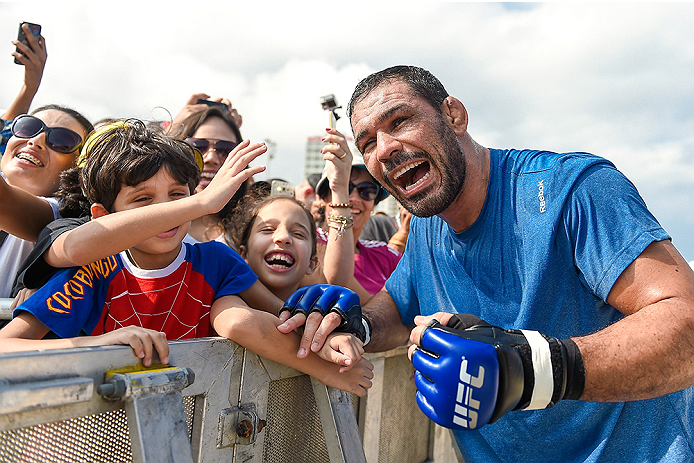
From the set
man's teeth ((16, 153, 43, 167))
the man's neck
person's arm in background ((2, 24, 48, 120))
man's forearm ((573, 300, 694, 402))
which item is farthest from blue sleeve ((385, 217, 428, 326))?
person's arm in background ((2, 24, 48, 120))

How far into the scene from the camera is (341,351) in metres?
1.69

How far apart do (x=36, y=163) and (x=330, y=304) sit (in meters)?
1.92

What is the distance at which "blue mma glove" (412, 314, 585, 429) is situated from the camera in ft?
4.50

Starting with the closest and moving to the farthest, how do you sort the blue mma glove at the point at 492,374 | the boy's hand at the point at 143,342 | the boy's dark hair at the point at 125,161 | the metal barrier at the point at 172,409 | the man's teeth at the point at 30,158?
the metal barrier at the point at 172,409
the boy's hand at the point at 143,342
the blue mma glove at the point at 492,374
the boy's dark hair at the point at 125,161
the man's teeth at the point at 30,158

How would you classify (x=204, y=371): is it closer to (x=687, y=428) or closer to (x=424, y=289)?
(x=424, y=289)

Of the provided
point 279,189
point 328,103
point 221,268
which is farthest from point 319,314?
point 328,103

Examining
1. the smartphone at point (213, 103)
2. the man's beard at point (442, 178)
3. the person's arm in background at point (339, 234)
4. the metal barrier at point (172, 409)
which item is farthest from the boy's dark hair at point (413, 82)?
the smartphone at point (213, 103)

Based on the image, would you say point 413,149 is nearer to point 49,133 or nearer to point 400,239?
point 49,133

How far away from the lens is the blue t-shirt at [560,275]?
172cm

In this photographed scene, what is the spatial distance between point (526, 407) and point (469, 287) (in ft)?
2.47

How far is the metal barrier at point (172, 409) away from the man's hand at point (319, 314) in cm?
13

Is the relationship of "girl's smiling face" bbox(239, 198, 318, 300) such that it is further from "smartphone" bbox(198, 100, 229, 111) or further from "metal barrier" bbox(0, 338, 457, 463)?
"smartphone" bbox(198, 100, 229, 111)

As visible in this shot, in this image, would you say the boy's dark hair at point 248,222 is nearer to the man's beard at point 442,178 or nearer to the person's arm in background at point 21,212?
the man's beard at point 442,178

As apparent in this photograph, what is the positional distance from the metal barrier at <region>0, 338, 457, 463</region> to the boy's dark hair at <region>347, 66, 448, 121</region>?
1.37 meters
